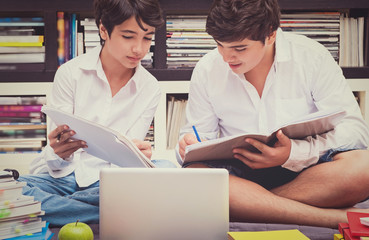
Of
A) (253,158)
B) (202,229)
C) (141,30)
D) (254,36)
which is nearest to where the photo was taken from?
(202,229)

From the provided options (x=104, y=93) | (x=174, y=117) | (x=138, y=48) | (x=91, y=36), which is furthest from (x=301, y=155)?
(x=91, y=36)

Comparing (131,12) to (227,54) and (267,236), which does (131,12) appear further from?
(267,236)

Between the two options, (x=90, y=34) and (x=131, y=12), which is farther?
(x=90, y=34)

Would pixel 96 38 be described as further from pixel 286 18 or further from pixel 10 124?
pixel 286 18

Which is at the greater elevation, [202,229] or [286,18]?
[286,18]

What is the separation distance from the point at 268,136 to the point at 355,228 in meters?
0.35

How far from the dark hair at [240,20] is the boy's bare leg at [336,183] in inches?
18.0

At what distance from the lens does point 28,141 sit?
7.49 ft

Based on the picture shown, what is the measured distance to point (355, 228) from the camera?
840mm

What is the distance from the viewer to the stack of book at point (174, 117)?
7.67ft

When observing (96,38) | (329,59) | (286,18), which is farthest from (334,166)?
(96,38)

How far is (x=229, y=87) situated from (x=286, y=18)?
89cm

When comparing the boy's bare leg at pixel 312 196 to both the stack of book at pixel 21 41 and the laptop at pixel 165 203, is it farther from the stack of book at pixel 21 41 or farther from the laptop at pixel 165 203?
the stack of book at pixel 21 41

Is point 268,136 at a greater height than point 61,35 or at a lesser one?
lesser
